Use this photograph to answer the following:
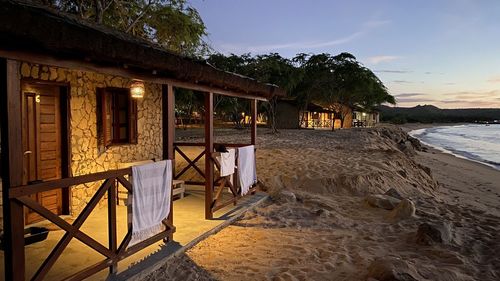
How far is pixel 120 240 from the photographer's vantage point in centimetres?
507

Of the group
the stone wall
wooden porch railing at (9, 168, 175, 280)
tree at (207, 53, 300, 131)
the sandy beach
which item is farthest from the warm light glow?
tree at (207, 53, 300, 131)

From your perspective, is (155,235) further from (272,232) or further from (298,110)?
(298,110)

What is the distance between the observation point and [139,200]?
4363 mm

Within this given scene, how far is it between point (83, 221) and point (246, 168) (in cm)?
446

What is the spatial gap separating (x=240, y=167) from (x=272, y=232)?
177 cm

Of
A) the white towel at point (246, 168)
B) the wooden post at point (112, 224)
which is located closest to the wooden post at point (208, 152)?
the white towel at point (246, 168)

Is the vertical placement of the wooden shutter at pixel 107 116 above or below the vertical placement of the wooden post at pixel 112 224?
above

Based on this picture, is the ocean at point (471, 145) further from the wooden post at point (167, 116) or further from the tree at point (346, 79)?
the wooden post at point (167, 116)

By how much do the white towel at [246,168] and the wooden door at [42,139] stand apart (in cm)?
333

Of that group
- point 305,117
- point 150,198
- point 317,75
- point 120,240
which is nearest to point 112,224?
point 150,198

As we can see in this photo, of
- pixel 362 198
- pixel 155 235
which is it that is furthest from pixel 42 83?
pixel 362 198

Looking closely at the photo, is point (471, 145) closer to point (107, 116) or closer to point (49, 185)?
point (107, 116)

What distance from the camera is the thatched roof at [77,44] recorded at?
8.64ft

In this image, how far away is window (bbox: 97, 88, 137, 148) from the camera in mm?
6426
